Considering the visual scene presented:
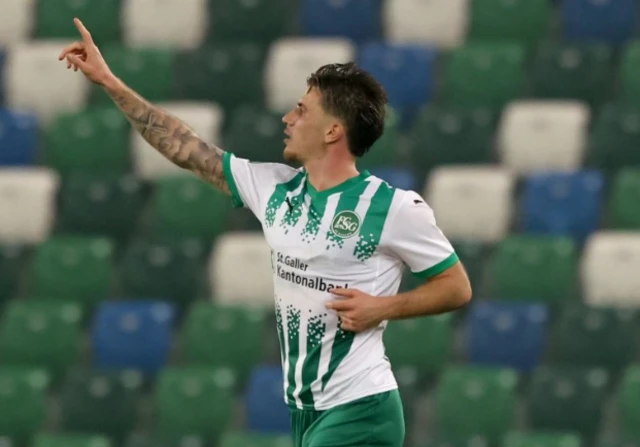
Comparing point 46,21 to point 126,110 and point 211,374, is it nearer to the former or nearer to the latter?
point 211,374

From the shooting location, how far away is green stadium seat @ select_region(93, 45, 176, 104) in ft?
32.5

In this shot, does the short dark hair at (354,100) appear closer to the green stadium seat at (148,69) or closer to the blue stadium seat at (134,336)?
the blue stadium seat at (134,336)

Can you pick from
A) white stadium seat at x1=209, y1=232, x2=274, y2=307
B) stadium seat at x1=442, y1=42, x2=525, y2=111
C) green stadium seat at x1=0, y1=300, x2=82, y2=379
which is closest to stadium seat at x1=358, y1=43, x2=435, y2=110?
stadium seat at x1=442, y1=42, x2=525, y2=111

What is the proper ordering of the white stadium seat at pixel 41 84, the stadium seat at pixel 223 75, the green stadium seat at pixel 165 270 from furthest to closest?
the white stadium seat at pixel 41 84 → the stadium seat at pixel 223 75 → the green stadium seat at pixel 165 270

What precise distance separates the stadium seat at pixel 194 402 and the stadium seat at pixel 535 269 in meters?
1.53

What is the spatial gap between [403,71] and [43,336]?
2.68 metres

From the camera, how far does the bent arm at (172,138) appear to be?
15.2 feet

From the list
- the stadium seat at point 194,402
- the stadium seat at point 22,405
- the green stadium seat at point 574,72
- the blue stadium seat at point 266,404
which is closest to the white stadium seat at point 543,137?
the green stadium seat at point 574,72

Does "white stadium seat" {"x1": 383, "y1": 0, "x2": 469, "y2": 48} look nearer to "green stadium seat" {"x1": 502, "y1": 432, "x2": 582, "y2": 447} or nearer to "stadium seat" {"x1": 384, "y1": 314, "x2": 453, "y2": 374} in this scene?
"stadium seat" {"x1": 384, "y1": 314, "x2": 453, "y2": 374}

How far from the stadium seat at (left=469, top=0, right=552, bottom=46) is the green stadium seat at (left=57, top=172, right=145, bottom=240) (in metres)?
2.37

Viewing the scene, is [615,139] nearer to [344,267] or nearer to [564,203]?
[564,203]

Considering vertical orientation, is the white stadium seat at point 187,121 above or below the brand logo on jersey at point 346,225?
below

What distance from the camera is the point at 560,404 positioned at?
7809mm

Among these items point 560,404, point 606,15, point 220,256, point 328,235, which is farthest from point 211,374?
point 328,235
